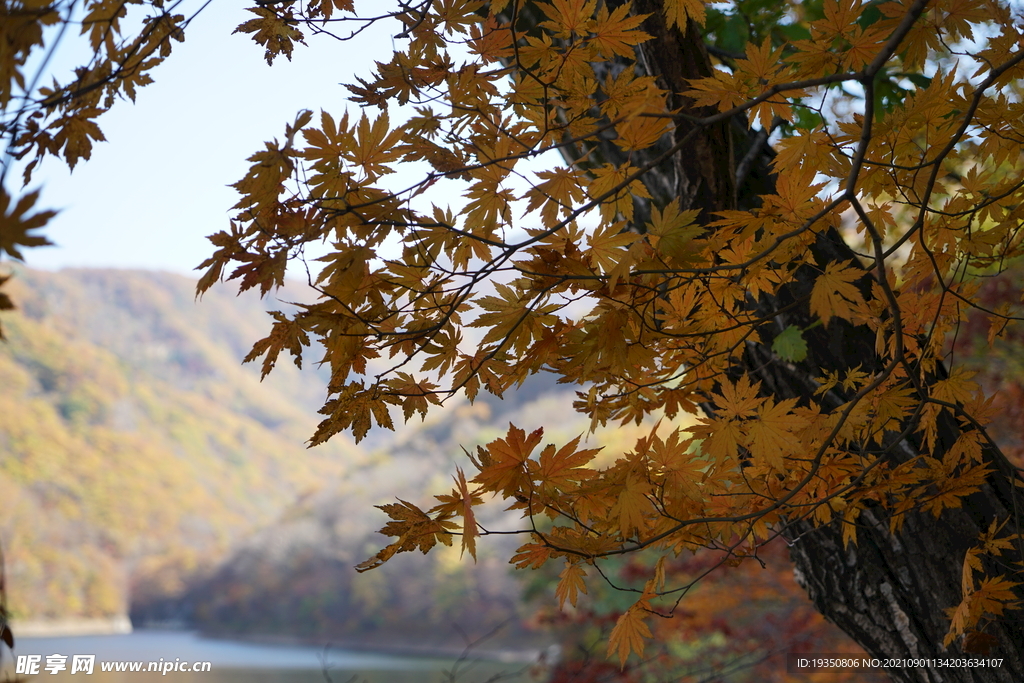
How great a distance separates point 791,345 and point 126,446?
34400mm

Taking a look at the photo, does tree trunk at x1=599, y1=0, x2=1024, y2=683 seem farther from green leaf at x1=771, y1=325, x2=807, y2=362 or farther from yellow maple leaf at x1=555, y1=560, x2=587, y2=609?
yellow maple leaf at x1=555, y1=560, x2=587, y2=609

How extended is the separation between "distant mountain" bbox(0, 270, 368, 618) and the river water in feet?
7.67

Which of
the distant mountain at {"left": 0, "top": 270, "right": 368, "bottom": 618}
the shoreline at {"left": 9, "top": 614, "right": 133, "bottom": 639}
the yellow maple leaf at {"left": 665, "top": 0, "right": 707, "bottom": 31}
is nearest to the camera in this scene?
the yellow maple leaf at {"left": 665, "top": 0, "right": 707, "bottom": 31}

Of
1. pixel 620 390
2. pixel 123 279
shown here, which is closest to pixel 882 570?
pixel 620 390

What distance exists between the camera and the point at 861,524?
1359 millimetres

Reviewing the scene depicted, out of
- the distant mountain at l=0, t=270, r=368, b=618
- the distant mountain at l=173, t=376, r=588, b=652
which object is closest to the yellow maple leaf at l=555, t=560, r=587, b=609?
the distant mountain at l=173, t=376, r=588, b=652

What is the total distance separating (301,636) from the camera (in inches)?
763

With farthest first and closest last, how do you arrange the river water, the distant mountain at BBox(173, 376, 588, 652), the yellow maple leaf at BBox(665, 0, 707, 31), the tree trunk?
the distant mountain at BBox(173, 376, 588, 652) < the river water < the tree trunk < the yellow maple leaf at BBox(665, 0, 707, 31)

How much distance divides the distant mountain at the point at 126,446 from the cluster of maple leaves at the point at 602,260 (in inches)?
815

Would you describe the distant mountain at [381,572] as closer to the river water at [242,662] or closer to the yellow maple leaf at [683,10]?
the river water at [242,662]

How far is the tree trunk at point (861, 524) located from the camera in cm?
128

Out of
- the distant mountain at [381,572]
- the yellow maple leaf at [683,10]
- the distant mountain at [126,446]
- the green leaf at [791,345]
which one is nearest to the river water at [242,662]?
the distant mountain at [381,572]

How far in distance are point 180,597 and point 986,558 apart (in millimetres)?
26561

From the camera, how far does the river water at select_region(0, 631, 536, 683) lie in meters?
13.2
